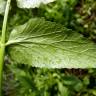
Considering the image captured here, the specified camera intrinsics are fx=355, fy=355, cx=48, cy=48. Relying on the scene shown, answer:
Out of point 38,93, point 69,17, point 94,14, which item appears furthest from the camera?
point 94,14

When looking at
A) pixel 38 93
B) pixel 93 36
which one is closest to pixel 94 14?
pixel 93 36

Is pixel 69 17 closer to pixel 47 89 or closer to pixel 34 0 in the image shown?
pixel 47 89

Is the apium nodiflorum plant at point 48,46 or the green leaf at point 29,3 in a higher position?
the green leaf at point 29,3

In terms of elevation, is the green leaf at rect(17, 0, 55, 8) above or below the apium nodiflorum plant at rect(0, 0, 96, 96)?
above

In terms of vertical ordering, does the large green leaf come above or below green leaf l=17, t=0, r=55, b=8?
below

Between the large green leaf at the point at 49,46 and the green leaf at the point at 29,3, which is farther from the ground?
the green leaf at the point at 29,3
